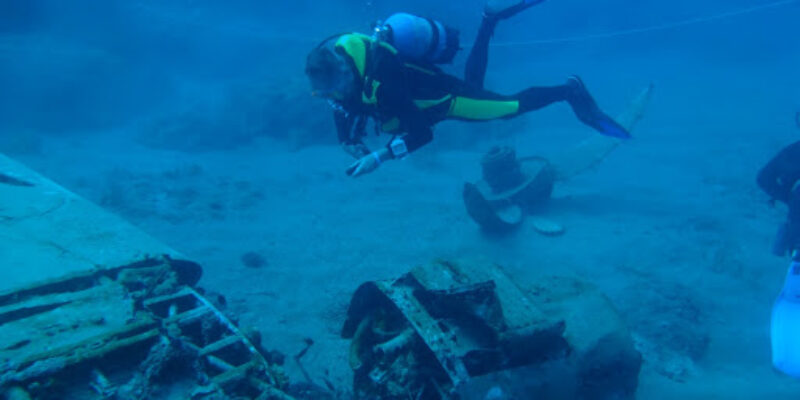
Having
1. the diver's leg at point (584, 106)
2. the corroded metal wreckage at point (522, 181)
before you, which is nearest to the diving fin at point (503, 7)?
the diver's leg at point (584, 106)

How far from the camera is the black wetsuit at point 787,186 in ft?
18.8

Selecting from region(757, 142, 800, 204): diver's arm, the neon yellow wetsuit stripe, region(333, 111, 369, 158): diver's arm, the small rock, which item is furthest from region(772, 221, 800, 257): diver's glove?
the small rock

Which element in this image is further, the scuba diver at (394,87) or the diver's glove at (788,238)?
the diver's glove at (788,238)

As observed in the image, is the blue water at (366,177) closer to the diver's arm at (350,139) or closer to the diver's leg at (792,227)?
the diver's leg at (792,227)

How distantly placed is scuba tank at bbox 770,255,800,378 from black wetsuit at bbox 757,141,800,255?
43 centimetres

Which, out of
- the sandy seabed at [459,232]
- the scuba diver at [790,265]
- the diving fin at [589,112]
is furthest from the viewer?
the diving fin at [589,112]

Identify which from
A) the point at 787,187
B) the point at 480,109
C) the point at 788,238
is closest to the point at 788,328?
the point at 788,238

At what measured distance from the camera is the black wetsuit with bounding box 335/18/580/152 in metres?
4.75

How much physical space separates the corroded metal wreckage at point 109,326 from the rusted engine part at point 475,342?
2.93 ft

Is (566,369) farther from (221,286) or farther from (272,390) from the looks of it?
(221,286)

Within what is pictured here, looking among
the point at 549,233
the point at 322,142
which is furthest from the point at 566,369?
the point at 322,142

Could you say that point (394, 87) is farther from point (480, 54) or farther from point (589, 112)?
point (589, 112)

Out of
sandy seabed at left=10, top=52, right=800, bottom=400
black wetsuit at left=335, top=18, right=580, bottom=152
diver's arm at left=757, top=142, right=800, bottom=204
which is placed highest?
black wetsuit at left=335, top=18, right=580, bottom=152

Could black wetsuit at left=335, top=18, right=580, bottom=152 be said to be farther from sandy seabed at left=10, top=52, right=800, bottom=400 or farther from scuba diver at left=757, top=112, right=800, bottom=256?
scuba diver at left=757, top=112, right=800, bottom=256
